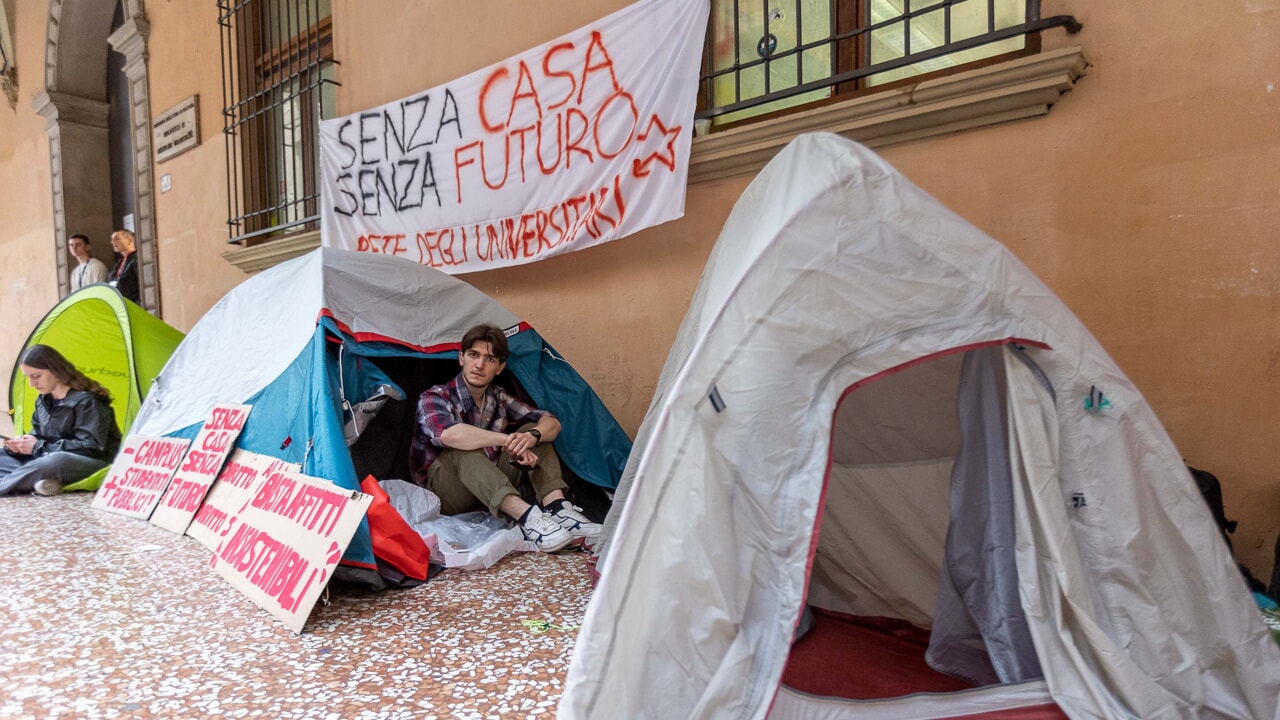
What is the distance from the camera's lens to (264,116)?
5.43 metres

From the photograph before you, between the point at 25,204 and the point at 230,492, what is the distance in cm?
768

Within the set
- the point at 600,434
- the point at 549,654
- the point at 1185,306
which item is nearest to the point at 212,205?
the point at 600,434

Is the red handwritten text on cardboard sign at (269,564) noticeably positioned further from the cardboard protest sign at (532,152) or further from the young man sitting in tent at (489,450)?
the cardboard protest sign at (532,152)

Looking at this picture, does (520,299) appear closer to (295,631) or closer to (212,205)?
(295,631)

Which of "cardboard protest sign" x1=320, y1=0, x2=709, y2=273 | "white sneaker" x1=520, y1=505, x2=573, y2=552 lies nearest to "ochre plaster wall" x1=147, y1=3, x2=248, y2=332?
"cardboard protest sign" x1=320, y1=0, x2=709, y2=273

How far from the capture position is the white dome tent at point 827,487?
121 centimetres

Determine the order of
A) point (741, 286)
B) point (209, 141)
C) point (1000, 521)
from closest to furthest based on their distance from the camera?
point (741, 286) → point (1000, 521) → point (209, 141)

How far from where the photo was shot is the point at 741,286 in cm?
129

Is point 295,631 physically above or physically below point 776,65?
below

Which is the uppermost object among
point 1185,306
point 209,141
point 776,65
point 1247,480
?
point 209,141

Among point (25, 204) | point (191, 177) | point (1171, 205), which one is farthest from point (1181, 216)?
point (25, 204)

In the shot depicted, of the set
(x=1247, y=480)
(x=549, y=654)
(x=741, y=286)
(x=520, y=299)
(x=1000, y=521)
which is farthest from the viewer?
(x=520, y=299)

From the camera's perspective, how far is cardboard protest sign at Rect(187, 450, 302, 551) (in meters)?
2.46

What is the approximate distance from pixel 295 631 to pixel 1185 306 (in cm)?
251
